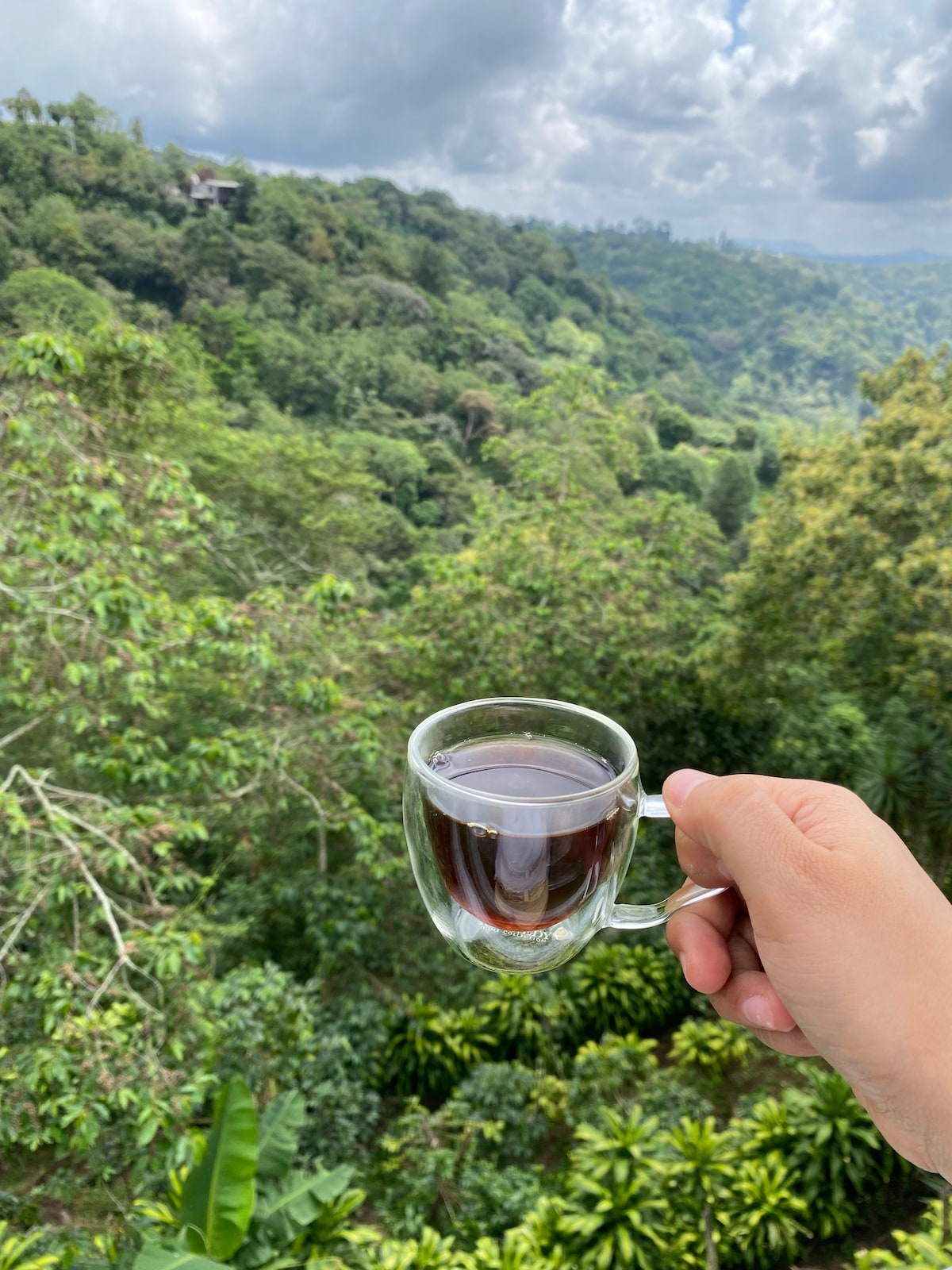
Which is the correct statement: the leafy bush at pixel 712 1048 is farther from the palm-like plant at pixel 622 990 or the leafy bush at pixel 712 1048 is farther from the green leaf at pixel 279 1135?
the green leaf at pixel 279 1135

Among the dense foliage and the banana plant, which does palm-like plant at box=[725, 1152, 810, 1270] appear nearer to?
the dense foliage

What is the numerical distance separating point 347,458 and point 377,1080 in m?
11.2

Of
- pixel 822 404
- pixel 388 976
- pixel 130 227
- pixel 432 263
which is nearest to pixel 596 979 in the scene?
pixel 388 976

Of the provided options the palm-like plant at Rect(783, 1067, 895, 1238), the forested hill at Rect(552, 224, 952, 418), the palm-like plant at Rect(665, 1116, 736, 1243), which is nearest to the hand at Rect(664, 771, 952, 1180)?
the palm-like plant at Rect(665, 1116, 736, 1243)

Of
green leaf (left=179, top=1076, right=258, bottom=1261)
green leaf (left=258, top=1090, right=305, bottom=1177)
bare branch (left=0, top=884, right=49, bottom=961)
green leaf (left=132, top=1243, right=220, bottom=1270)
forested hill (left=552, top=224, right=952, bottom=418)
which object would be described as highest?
forested hill (left=552, top=224, right=952, bottom=418)

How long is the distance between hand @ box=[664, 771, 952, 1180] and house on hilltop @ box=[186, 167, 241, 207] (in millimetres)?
31309

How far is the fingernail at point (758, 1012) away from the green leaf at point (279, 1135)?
271cm

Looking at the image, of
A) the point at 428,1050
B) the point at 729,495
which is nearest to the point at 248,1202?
the point at 428,1050

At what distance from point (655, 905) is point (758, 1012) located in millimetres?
228

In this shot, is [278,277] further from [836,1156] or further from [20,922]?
[836,1156]

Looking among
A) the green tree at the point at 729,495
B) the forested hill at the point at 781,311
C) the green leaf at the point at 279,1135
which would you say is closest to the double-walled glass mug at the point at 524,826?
the green leaf at the point at 279,1135

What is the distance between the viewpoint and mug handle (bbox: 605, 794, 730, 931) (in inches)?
33.9

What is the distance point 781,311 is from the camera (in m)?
48.9

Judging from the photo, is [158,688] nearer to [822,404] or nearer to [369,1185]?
[369,1185]
